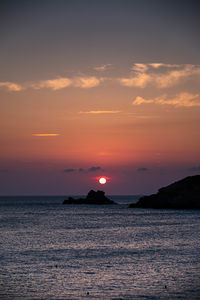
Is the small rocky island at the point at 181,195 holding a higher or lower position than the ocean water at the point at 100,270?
higher

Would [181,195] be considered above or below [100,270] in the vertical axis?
above

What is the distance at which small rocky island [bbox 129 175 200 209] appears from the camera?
562 ft

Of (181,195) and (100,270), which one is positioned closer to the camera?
(100,270)

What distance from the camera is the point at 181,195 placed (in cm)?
17612

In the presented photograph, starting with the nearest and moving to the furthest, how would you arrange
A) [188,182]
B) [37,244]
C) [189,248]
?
[189,248] < [37,244] < [188,182]

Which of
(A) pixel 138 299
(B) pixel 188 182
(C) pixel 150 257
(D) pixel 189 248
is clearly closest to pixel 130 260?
(C) pixel 150 257

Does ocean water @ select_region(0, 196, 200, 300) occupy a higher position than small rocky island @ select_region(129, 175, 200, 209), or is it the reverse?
small rocky island @ select_region(129, 175, 200, 209)

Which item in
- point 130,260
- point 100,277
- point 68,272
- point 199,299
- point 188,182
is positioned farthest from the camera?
point 188,182

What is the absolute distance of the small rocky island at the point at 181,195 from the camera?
17125 centimetres

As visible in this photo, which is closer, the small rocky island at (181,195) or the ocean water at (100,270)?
the ocean water at (100,270)

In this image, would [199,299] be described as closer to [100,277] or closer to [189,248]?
[100,277]

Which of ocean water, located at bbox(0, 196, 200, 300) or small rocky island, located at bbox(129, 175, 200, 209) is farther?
small rocky island, located at bbox(129, 175, 200, 209)

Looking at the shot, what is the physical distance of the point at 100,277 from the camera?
3400 centimetres

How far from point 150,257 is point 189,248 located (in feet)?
30.5
